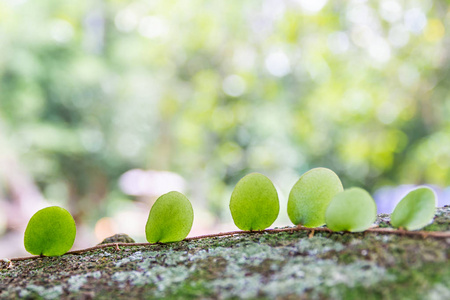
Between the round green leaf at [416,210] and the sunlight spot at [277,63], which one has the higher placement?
the sunlight spot at [277,63]

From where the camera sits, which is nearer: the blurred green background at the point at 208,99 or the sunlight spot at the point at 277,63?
the blurred green background at the point at 208,99

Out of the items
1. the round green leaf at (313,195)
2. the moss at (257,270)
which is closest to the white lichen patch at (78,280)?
the moss at (257,270)

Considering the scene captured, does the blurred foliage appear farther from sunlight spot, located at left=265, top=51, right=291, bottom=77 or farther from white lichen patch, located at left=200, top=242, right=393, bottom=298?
white lichen patch, located at left=200, top=242, right=393, bottom=298

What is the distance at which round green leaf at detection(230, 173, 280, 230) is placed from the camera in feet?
0.75

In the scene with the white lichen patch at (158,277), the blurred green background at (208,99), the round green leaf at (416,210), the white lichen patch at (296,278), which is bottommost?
the white lichen patch at (158,277)

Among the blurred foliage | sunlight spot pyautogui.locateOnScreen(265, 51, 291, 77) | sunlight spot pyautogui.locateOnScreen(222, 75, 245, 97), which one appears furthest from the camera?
sunlight spot pyautogui.locateOnScreen(222, 75, 245, 97)

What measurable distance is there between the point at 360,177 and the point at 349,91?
8.51 ft

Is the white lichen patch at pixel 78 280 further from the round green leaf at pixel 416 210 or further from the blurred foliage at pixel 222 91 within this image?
the blurred foliage at pixel 222 91

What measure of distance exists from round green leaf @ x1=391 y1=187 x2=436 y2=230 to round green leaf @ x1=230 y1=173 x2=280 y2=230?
0.23 ft

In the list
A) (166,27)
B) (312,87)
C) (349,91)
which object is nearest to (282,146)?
(312,87)

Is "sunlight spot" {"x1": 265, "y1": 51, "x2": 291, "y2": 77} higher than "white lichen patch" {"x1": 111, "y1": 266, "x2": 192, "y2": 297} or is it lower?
higher

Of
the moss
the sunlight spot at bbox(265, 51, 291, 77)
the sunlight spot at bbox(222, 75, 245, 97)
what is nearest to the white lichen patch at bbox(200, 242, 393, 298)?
the moss

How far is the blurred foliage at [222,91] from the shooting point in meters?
1.65

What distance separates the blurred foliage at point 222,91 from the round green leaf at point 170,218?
57.3 inches
